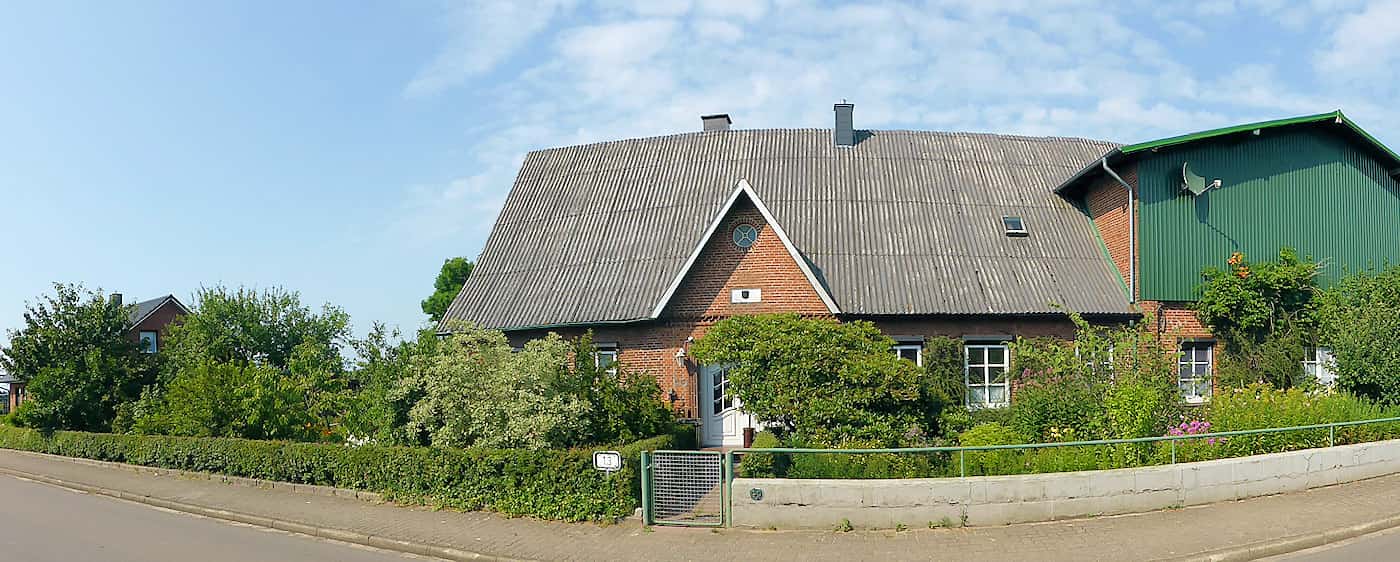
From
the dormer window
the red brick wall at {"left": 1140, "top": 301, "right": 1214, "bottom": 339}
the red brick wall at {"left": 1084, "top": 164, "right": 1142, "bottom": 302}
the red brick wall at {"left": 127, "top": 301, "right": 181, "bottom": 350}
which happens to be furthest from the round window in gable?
the red brick wall at {"left": 127, "top": 301, "right": 181, "bottom": 350}

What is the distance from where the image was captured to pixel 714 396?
20328mm

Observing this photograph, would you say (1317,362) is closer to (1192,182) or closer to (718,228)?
(1192,182)

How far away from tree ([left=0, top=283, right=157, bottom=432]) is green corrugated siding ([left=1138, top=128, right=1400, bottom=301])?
2499cm

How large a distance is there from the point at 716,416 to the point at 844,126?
951 cm

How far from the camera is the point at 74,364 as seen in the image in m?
24.8

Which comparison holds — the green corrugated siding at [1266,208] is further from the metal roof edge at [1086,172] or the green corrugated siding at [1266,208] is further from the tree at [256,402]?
the tree at [256,402]

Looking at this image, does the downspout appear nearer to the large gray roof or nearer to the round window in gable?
the large gray roof

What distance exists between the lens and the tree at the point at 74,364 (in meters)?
24.9

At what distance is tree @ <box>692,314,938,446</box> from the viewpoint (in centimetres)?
1463

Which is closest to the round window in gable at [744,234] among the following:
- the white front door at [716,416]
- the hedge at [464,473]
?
the white front door at [716,416]

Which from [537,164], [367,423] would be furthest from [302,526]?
[537,164]

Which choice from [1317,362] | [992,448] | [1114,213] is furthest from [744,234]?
[1317,362]

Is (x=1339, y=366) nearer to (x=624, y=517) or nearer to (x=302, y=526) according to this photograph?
(x=624, y=517)

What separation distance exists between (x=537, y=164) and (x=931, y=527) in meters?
18.1
